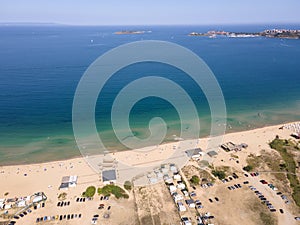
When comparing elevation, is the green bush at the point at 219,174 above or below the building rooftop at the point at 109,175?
below

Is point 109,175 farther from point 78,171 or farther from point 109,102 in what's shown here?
point 109,102

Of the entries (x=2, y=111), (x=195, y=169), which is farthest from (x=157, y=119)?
(x=2, y=111)

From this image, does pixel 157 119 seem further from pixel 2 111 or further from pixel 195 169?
pixel 2 111

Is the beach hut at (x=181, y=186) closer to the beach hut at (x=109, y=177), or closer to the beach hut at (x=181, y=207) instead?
the beach hut at (x=181, y=207)

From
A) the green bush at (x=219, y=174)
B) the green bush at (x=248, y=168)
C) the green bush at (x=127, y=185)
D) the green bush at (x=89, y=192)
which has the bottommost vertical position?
the green bush at (x=248, y=168)

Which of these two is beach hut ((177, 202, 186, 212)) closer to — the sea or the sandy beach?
the sandy beach

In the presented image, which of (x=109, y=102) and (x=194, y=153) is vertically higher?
(x=109, y=102)

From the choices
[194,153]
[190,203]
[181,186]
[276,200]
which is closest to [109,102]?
[194,153]

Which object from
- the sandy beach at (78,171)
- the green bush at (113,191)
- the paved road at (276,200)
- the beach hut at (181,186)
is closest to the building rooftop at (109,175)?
the sandy beach at (78,171)
